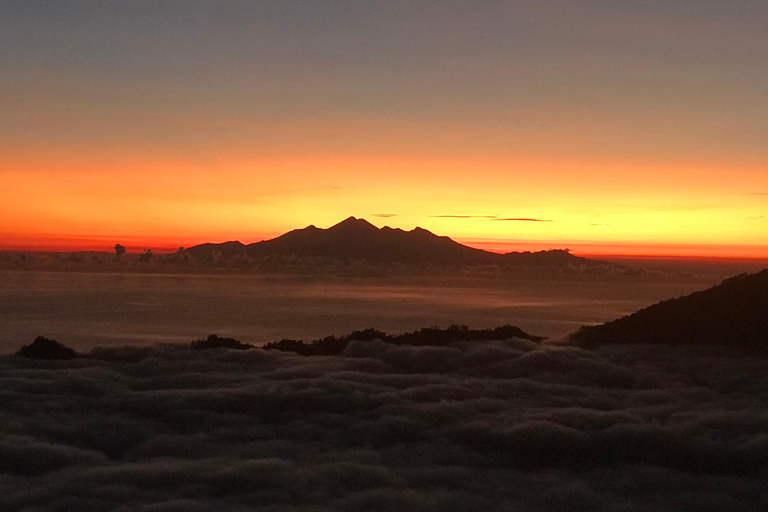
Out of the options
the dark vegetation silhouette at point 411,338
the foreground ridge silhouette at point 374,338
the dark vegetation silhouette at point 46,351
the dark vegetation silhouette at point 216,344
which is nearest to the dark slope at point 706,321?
the dark vegetation silhouette at point 411,338

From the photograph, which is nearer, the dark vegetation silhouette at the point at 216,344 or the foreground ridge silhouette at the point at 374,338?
the dark vegetation silhouette at the point at 216,344

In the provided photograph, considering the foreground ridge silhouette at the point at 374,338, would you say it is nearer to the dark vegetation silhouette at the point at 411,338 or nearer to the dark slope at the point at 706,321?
the dark vegetation silhouette at the point at 411,338

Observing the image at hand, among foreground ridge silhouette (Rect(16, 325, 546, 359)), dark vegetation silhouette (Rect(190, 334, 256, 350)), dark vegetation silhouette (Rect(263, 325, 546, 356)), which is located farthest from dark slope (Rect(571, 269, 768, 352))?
dark vegetation silhouette (Rect(190, 334, 256, 350))

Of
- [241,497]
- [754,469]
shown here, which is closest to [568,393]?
[754,469]

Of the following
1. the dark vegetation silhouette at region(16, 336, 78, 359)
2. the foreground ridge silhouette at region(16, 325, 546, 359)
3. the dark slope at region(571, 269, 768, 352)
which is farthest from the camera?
the foreground ridge silhouette at region(16, 325, 546, 359)

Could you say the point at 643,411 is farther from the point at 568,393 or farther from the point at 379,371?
the point at 379,371

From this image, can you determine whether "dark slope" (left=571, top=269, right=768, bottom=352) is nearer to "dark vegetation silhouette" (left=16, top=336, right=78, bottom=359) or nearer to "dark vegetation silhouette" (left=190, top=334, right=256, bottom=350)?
"dark vegetation silhouette" (left=190, top=334, right=256, bottom=350)
